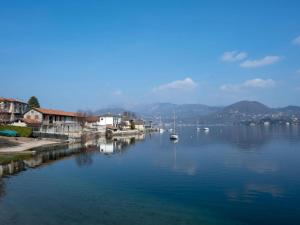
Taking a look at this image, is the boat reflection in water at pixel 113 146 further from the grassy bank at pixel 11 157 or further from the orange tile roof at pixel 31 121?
the grassy bank at pixel 11 157

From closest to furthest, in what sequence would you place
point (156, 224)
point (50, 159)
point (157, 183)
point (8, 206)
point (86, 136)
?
point (156, 224)
point (8, 206)
point (157, 183)
point (50, 159)
point (86, 136)

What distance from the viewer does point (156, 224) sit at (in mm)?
22281

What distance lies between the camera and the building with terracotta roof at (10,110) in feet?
311

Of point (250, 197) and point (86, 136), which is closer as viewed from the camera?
point (250, 197)

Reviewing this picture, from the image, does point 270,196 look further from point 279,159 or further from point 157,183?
point 279,159

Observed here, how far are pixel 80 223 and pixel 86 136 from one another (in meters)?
88.7

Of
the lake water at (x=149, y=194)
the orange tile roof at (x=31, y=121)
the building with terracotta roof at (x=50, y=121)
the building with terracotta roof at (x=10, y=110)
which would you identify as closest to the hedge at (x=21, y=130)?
the building with terracotta roof at (x=50, y=121)

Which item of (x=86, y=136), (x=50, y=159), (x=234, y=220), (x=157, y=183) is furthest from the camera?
(x=86, y=136)

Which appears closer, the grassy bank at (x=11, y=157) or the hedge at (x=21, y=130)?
the grassy bank at (x=11, y=157)

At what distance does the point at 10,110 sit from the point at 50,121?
38.2 feet

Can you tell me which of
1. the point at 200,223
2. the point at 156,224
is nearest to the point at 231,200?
the point at 200,223

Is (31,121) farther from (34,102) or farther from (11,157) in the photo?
(11,157)

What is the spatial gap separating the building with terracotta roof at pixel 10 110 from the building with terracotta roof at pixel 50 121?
3298 mm

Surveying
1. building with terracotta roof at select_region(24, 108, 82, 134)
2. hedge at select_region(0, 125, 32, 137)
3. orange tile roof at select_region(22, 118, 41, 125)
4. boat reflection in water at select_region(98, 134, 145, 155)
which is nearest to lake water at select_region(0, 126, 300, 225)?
boat reflection in water at select_region(98, 134, 145, 155)
